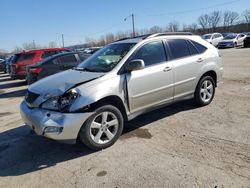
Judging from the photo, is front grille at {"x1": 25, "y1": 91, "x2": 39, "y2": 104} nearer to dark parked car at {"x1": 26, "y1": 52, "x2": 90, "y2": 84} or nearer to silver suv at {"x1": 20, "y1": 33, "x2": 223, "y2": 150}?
silver suv at {"x1": 20, "y1": 33, "x2": 223, "y2": 150}

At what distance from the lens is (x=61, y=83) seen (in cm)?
442

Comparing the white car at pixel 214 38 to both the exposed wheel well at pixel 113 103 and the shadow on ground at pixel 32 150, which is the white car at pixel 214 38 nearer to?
the shadow on ground at pixel 32 150

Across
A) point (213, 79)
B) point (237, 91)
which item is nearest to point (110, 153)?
point (213, 79)

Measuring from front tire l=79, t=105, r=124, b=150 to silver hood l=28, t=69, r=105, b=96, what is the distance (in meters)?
0.58

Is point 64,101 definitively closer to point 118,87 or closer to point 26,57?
point 118,87

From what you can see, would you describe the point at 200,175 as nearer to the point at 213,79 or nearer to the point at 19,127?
the point at 213,79

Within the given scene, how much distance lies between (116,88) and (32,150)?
1.86 m

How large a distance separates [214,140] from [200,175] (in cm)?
117

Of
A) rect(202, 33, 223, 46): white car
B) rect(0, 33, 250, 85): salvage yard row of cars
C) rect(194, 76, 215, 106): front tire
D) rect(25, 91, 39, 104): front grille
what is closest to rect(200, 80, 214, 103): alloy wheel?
A: rect(194, 76, 215, 106): front tire

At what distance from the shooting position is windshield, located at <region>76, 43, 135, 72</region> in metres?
4.83

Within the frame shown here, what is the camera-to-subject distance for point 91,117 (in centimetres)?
415

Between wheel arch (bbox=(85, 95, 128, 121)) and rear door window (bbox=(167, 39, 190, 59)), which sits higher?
rear door window (bbox=(167, 39, 190, 59))

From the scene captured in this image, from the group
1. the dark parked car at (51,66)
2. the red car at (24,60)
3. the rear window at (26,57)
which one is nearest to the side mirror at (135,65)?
the dark parked car at (51,66)

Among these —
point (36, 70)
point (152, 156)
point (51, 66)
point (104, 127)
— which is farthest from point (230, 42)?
point (152, 156)
